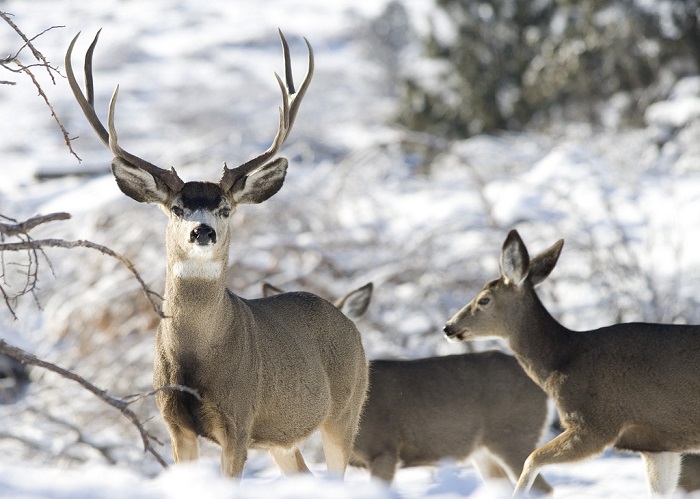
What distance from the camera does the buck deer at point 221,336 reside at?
4.80m

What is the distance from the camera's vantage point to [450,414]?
8.18 meters

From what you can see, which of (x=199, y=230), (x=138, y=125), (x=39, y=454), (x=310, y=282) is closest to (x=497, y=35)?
(x=310, y=282)

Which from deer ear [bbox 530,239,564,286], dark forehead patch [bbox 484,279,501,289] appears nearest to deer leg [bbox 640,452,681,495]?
deer ear [bbox 530,239,564,286]

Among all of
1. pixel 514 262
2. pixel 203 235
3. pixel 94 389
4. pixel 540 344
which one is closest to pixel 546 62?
pixel 514 262

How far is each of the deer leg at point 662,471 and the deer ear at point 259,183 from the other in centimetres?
238

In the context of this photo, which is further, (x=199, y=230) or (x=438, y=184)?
(x=438, y=184)

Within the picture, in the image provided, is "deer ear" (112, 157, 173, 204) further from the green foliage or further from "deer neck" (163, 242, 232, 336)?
the green foliage

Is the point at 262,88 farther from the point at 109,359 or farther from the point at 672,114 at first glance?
the point at 109,359

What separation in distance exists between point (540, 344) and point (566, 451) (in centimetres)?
86

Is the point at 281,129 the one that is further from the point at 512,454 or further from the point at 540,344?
the point at 512,454

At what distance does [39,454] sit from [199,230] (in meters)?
6.22

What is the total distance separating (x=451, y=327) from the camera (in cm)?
686

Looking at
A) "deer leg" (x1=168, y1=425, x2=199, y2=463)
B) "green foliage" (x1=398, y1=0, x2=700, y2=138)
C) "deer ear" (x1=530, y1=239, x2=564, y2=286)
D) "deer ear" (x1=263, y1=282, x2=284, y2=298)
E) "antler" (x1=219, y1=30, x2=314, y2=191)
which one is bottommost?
"deer leg" (x1=168, y1=425, x2=199, y2=463)

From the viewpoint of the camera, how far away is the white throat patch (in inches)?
197
